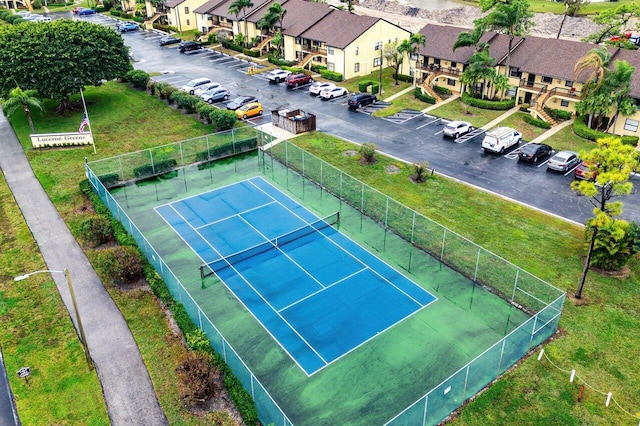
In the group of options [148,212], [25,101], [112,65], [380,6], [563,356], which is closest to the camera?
[563,356]

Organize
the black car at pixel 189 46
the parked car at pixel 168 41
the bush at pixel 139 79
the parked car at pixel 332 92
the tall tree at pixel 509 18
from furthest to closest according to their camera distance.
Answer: the parked car at pixel 168 41
the black car at pixel 189 46
the bush at pixel 139 79
the parked car at pixel 332 92
the tall tree at pixel 509 18

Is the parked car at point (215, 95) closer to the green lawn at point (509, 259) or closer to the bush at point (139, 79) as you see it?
the bush at point (139, 79)

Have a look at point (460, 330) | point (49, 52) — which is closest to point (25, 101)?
point (49, 52)

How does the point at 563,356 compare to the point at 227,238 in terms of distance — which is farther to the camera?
the point at 227,238

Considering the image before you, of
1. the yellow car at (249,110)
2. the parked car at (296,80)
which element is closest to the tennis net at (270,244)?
the yellow car at (249,110)

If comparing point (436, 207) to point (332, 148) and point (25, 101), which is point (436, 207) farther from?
point (25, 101)

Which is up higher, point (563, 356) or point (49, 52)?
point (49, 52)

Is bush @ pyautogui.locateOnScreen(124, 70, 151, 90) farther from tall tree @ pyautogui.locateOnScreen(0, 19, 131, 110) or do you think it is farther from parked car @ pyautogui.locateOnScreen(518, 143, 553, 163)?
parked car @ pyautogui.locateOnScreen(518, 143, 553, 163)
